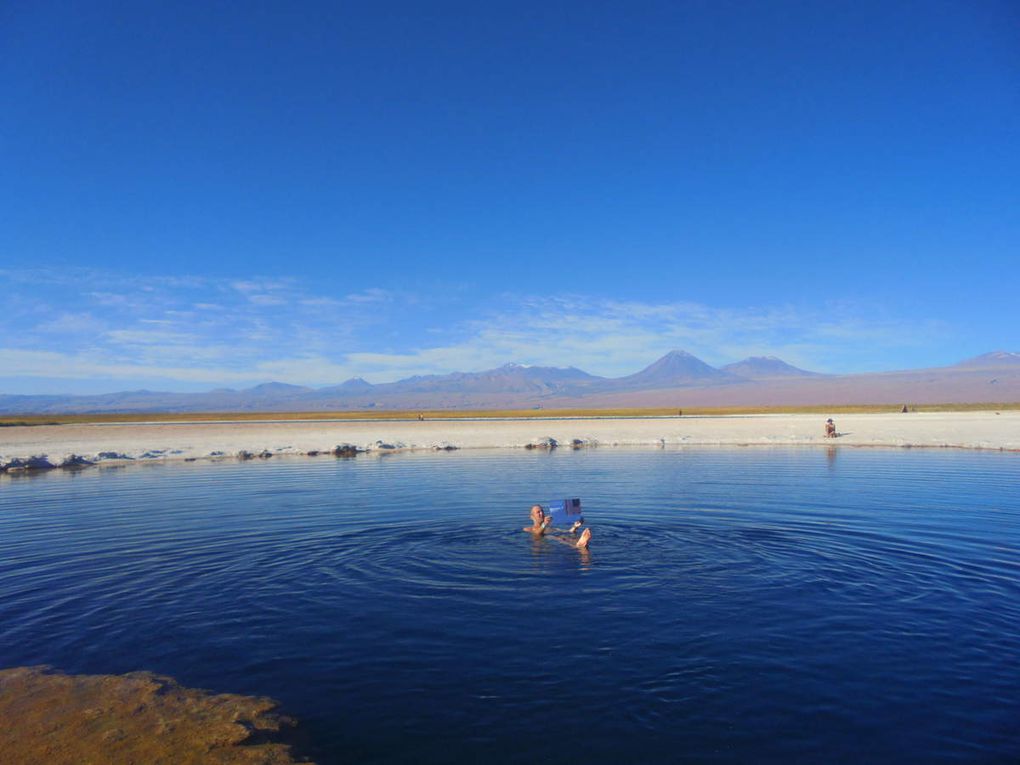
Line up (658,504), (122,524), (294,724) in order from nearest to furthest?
(294,724), (122,524), (658,504)

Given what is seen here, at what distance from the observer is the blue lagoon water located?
27.0 ft

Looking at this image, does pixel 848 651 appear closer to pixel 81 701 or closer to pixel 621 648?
pixel 621 648

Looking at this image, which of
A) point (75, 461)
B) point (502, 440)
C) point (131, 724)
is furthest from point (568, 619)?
point (502, 440)

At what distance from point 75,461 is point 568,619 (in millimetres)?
41310

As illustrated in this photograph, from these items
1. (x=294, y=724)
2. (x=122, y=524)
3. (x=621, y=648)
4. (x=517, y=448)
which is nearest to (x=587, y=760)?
(x=621, y=648)

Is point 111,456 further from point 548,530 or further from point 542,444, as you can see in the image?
point 548,530

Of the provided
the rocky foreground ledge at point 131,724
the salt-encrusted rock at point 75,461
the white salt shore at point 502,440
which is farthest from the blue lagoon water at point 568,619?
the white salt shore at point 502,440

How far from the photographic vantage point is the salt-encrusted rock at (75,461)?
1627 inches

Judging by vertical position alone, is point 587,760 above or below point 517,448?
below

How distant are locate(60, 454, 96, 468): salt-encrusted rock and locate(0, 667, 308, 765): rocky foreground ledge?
36.6m

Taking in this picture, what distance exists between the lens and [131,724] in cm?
856

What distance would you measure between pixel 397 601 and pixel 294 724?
4.59m

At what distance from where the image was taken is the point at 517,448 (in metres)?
49.0

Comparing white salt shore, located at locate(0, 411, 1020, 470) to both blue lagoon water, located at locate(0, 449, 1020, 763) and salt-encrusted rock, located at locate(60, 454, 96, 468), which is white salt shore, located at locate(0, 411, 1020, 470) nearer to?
salt-encrusted rock, located at locate(60, 454, 96, 468)
